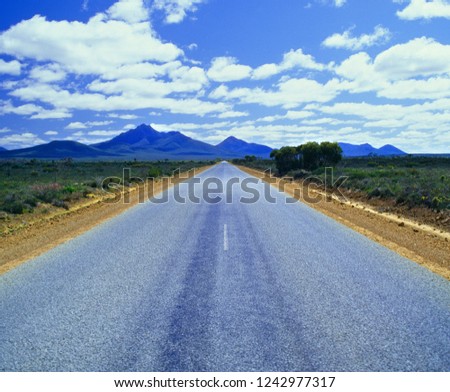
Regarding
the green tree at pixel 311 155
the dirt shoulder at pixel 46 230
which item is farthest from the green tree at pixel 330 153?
the dirt shoulder at pixel 46 230

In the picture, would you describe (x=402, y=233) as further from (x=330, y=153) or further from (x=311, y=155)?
(x=311, y=155)

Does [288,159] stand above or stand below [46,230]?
above

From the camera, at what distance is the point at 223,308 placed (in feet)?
18.2

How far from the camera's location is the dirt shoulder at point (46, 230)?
30.1 ft

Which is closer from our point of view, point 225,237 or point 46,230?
point 225,237

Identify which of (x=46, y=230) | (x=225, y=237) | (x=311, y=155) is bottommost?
(x=46, y=230)

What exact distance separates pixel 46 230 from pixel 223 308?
859 centimetres

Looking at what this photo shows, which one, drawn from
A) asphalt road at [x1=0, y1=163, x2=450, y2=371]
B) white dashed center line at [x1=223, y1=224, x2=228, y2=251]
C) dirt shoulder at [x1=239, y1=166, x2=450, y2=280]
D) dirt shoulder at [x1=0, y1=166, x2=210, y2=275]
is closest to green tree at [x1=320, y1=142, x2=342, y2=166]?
dirt shoulder at [x1=239, y1=166, x2=450, y2=280]

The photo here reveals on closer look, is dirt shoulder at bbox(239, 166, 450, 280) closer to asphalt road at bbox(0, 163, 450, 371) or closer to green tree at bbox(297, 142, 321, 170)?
asphalt road at bbox(0, 163, 450, 371)

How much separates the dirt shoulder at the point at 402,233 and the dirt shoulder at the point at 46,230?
791 cm

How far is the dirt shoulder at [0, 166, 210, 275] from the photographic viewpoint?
30.1 ft

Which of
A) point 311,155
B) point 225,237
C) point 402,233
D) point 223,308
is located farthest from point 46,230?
point 311,155
